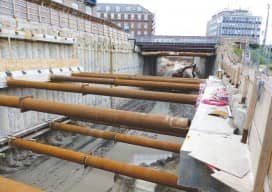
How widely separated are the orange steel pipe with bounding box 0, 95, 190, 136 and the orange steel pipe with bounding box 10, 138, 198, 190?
793 mm

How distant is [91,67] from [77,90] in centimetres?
623

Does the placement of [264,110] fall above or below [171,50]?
below

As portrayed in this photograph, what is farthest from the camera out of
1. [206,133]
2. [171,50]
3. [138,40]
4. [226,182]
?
[171,50]

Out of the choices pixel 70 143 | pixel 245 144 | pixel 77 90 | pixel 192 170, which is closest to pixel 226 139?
pixel 245 144

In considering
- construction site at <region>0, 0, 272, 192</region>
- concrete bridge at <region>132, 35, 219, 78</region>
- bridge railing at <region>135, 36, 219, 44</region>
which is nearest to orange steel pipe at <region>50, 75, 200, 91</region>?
construction site at <region>0, 0, 272, 192</region>

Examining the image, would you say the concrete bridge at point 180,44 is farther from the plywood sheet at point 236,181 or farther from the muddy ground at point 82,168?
the plywood sheet at point 236,181

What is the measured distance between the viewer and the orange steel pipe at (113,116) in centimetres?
314

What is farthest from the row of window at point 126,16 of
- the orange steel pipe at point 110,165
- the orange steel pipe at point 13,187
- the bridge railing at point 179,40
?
the orange steel pipe at point 13,187

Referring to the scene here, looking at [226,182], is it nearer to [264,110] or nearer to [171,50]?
[264,110]

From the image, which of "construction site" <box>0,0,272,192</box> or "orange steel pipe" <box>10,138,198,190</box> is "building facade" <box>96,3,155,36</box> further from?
"orange steel pipe" <box>10,138,198,190</box>

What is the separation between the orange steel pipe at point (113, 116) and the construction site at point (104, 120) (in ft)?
0.06

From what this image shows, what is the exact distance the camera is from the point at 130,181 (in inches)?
247

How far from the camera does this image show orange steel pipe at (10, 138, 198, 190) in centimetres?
354

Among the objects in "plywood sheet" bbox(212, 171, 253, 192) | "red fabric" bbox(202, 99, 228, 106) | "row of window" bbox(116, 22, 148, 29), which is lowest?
"plywood sheet" bbox(212, 171, 253, 192)
